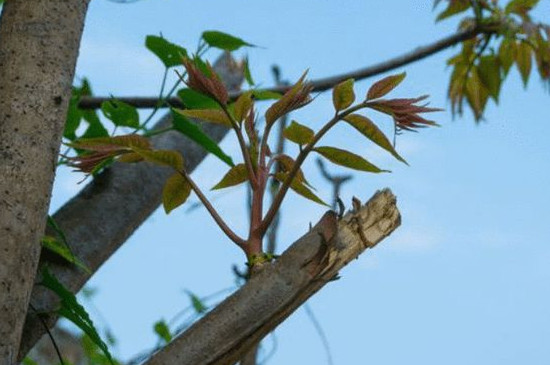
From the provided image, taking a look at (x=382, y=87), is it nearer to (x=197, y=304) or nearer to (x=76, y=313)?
(x=76, y=313)

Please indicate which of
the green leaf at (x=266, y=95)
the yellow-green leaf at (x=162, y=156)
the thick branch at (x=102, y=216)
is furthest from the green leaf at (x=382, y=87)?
the thick branch at (x=102, y=216)

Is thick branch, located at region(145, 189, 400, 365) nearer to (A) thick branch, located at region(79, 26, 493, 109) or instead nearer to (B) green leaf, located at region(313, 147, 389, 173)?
(B) green leaf, located at region(313, 147, 389, 173)

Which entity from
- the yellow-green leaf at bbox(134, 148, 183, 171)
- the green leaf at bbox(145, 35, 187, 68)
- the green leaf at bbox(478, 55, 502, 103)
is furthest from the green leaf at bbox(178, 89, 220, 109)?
the green leaf at bbox(478, 55, 502, 103)

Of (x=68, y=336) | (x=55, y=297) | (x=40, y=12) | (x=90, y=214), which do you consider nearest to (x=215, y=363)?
(x=40, y=12)

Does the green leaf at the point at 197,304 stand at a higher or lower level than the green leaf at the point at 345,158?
higher

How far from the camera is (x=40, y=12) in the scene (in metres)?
0.64

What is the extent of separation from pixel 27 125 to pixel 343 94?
0.66 feet

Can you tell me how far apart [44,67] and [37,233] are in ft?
0.35

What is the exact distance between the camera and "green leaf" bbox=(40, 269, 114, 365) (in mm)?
632

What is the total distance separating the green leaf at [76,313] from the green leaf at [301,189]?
0.16 meters

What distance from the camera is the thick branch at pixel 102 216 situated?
0.95 m

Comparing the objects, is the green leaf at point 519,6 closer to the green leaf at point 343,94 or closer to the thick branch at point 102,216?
the thick branch at point 102,216

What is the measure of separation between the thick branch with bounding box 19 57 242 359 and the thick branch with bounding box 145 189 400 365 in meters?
0.38

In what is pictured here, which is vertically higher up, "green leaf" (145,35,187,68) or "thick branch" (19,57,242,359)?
"thick branch" (19,57,242,359)
